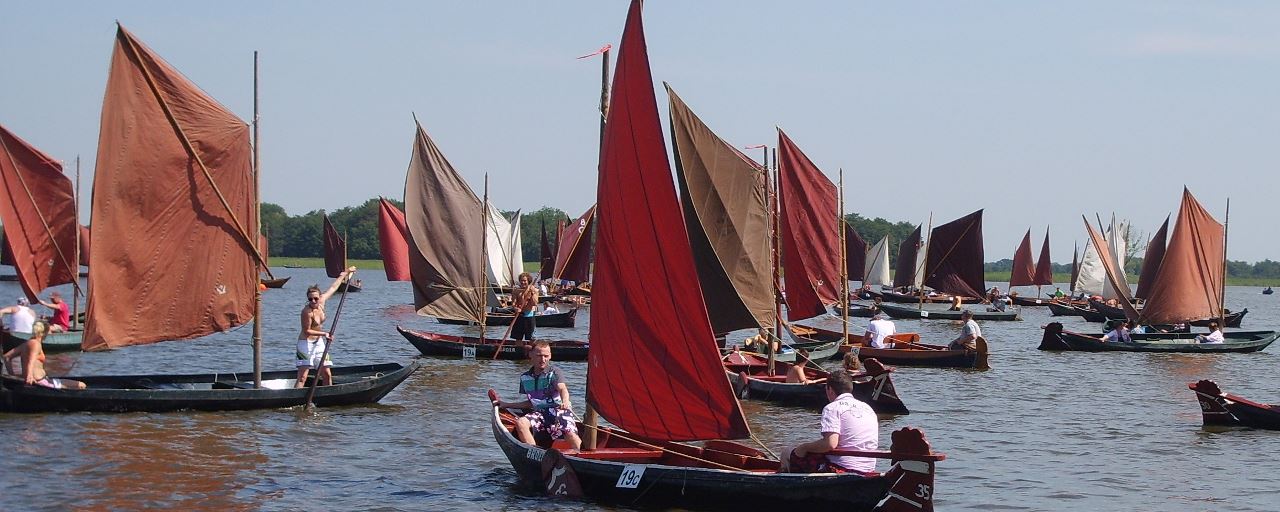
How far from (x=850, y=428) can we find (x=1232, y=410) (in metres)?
12.3

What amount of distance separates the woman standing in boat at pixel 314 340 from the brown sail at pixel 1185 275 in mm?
29832

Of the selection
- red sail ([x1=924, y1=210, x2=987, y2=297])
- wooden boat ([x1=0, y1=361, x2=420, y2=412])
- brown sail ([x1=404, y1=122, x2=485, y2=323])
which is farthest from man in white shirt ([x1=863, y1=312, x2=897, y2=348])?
red sail ([x1=924, y1=210, x2=987, y2=297])

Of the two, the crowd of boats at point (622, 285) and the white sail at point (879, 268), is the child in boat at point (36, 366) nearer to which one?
the crowd of boats at point (622, 285)

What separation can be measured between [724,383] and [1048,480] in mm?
6837

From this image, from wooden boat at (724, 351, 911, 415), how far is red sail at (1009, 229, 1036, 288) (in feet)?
215

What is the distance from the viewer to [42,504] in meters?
15.3

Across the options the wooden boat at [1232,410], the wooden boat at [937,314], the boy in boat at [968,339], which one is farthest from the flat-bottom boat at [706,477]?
the wooden boat at [937,314]

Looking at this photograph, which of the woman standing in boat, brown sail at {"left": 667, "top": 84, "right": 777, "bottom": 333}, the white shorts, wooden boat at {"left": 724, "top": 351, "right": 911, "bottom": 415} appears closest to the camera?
the woman standing in boat

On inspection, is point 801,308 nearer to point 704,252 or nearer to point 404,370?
point 704,252

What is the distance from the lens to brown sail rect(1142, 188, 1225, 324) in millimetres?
42969

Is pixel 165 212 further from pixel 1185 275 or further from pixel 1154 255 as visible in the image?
pixel 1154 255

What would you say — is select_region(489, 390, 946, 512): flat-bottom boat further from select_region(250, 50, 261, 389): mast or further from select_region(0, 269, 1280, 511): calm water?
select_region(250, 50, 261, 389): mast

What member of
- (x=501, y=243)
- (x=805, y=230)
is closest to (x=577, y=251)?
(x=501, y=243)

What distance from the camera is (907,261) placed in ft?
295
